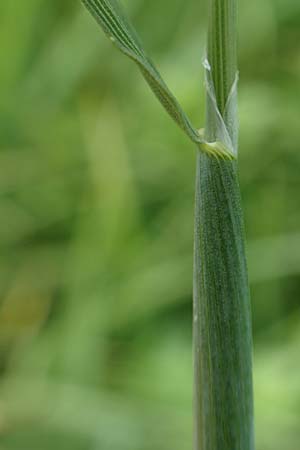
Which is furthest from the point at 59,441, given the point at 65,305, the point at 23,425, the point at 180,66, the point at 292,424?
the point at 180,66

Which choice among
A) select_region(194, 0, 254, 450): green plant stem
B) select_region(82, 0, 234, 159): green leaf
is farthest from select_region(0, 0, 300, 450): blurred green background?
select_region(82, 0, 234, 159): green leaf

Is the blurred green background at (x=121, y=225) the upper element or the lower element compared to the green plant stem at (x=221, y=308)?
upper

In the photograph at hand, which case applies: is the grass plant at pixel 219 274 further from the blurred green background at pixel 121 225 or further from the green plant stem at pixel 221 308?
the blurred green background at pixel 121 225

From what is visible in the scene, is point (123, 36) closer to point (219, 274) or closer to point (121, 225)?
point (219, 274)

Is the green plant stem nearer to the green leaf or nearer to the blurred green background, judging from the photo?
the green leaf

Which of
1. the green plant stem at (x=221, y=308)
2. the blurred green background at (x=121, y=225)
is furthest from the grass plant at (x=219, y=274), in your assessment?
the blurred green background at (x=121, y=225)

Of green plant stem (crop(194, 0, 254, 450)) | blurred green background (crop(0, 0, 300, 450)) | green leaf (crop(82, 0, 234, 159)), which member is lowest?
green plant stem (crop(194, 0, 254, 450))

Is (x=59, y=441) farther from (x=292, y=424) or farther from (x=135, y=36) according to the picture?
(x=135, y=36)
